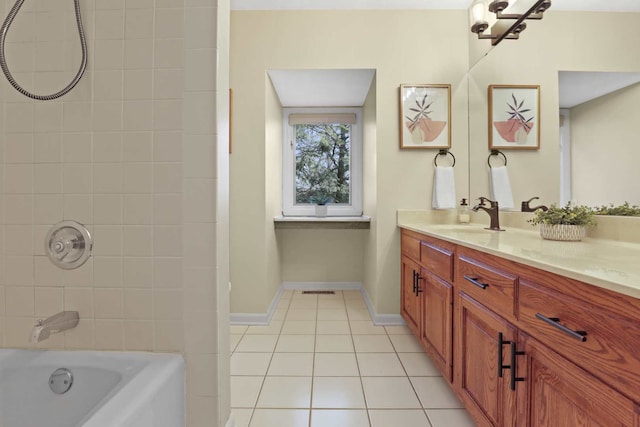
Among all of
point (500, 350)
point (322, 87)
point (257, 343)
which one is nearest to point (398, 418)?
point (500, 350)

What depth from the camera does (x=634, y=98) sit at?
1.27m

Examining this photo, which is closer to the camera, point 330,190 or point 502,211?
point 502,211

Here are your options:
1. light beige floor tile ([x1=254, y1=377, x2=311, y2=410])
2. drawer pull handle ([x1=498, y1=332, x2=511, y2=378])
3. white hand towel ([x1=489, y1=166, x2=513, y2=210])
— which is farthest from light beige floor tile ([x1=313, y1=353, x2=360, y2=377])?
white hand towel ([x1=489, y1=166, x2=513, y2=210])

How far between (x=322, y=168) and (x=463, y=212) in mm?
1684

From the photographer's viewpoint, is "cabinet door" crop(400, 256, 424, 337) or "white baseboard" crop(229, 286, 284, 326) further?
"white baseboard" crop(229, 286, 284, 326)

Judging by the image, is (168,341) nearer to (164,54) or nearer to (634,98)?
(164,54)

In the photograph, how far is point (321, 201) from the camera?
3590 millimetres

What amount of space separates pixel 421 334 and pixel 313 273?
1.75 metres

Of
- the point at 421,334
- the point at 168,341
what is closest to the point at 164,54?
the point at 168,341

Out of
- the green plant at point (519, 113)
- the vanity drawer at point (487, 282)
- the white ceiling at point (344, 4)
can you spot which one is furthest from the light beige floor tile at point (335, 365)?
the white ceiling at point (344, 4)

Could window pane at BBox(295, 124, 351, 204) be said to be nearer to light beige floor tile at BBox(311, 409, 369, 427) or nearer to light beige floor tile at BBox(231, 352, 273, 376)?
light beige floor tile at BBox(231, 352, 273, 376)

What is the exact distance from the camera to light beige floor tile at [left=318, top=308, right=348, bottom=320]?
2711 millimetres

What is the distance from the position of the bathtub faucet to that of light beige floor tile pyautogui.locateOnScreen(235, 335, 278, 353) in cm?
124

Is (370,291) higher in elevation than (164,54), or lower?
lower
